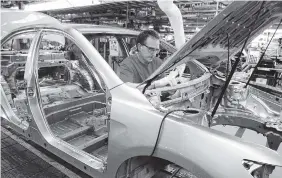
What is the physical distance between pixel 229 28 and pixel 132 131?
109cm

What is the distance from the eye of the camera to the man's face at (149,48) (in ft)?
7.68

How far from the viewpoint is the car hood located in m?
1.37

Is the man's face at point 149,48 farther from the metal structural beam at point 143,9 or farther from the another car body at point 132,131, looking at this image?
the metal structural beam at point 143,9

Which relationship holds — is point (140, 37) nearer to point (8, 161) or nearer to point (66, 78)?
point (8, 161)

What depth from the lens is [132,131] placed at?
1555mm

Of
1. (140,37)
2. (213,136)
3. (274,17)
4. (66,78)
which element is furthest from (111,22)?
(213,136)

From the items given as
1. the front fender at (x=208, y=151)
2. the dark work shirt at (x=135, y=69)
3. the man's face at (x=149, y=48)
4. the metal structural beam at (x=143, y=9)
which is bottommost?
the front fender at (x=208, y=151)

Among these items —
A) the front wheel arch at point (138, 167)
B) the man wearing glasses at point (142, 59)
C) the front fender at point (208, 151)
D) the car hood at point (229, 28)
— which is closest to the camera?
the front fender at point (208, 151)

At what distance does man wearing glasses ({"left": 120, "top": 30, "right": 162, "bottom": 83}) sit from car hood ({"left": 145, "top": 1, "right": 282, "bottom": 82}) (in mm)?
623

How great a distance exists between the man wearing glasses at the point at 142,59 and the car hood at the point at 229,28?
24.5 inches

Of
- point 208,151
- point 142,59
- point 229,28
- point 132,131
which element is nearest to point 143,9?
point 142,59

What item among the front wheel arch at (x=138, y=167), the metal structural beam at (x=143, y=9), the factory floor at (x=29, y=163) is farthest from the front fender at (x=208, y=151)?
the metal structural beam at (x=143, y=9)

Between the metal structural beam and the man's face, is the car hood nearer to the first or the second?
the man's face

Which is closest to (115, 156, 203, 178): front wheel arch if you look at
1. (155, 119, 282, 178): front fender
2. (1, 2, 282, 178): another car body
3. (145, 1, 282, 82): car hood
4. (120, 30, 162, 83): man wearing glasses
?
(1, 2, 282, 178): another car body
